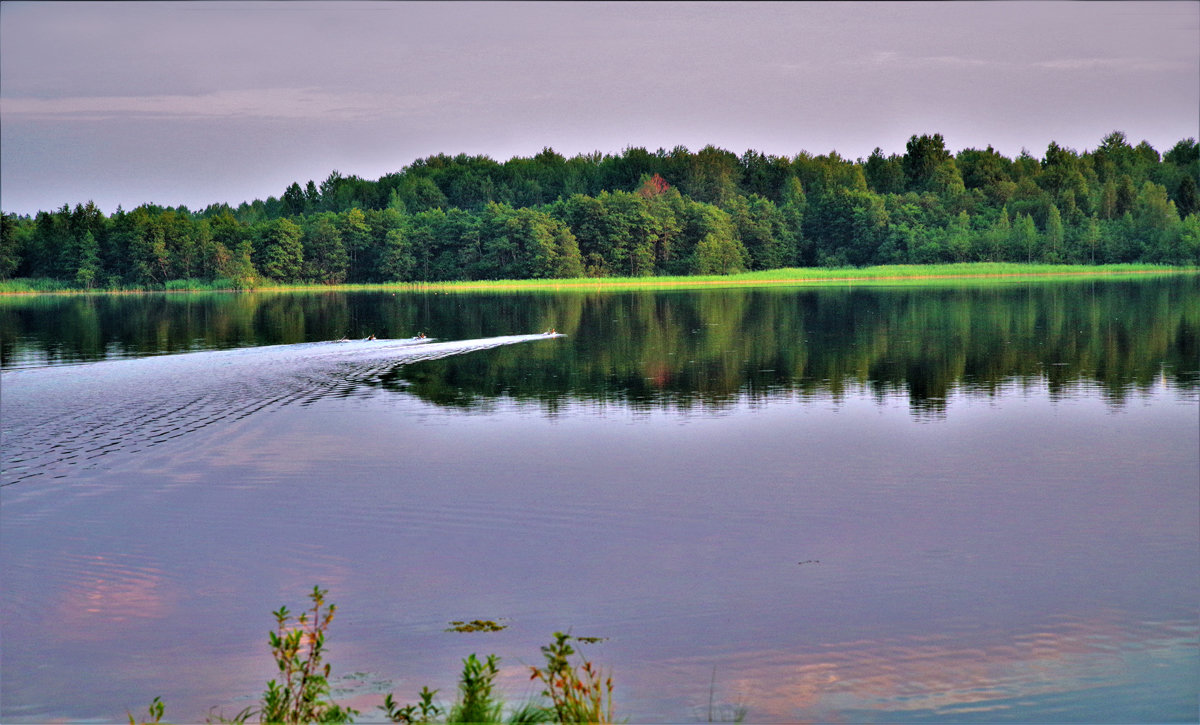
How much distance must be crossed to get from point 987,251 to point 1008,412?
120 m

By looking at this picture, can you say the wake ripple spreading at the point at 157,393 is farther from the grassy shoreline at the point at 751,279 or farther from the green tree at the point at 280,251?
the green tree at the point at 280,251

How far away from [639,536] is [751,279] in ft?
374

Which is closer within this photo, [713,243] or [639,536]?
[639,536]

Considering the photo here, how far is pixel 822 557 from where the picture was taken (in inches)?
458

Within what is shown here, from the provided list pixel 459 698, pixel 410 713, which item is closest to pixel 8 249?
pixel 459 698

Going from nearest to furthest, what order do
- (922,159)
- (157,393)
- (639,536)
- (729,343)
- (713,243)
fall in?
(639,536)
(157,393)
(729,343)
(713,243)
(922,159)

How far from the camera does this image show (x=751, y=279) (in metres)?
125

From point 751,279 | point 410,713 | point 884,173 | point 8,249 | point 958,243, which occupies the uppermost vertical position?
point 884,173

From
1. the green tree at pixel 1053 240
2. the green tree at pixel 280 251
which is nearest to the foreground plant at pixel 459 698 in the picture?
the green tree at pixel 280 251

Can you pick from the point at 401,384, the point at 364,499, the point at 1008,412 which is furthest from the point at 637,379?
the point at 364,499

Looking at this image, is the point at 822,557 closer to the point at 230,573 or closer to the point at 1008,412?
the point at 230,573

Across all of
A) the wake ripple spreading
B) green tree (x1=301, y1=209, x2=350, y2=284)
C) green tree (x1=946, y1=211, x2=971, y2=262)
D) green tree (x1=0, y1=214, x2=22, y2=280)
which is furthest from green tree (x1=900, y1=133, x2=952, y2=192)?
the wake ripple spreading

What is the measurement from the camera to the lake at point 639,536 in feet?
28.2

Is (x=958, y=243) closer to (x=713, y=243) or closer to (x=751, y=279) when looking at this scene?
(x=751, y=279)
